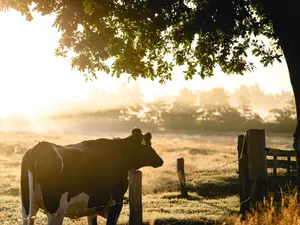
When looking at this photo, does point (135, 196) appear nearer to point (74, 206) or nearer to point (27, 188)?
point (74, 206)

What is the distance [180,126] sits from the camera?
369 feet

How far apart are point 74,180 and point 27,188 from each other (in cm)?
91

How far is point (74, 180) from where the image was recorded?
8.17m

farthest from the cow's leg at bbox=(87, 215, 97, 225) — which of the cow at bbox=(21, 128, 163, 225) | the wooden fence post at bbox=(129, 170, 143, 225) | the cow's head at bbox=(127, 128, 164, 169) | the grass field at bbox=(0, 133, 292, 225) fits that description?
the wooden fence post at bbox=(129, 170, 143, 225)

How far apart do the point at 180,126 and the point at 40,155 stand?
10518cm

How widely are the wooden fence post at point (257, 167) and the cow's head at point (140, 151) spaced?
2.60 metres

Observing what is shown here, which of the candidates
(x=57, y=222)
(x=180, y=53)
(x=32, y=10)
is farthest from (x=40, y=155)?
(x=180, y=53)

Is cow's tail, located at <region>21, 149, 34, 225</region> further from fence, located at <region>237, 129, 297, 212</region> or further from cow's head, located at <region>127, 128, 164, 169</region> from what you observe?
fence, located at <region>237, 129, 297, 212</region>

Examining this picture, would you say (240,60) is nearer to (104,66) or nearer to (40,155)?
(104,66)

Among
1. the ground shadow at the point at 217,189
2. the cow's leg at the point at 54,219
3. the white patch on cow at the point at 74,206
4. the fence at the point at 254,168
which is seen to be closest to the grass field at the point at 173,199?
the ground shadow at the point at 217,189

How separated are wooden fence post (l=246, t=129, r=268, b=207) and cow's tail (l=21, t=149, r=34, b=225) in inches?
176

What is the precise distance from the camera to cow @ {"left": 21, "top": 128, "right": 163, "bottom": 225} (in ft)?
25.7

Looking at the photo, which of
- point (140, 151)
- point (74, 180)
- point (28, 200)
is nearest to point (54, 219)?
point (28, 200)

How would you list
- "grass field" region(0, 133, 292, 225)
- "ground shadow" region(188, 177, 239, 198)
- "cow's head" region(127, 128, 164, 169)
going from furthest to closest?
"ground shadow" region(188, 177, 239, 198)
"grass field" region(0, 133, 292, 225)
"cow's head" region(127, 128, 164, 169)
